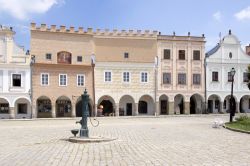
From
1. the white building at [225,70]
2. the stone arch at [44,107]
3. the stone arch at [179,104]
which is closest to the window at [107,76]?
the stone arch at [44,107]

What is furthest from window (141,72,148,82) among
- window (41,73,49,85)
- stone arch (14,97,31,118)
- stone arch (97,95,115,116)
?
stone arch (14,97,31,118)

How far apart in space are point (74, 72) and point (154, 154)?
3473 centimetres

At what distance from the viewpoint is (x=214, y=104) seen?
51094 millimetres

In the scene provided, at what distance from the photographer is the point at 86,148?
502 inches

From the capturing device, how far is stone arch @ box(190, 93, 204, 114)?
4951cm

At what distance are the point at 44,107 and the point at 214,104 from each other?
937 inches

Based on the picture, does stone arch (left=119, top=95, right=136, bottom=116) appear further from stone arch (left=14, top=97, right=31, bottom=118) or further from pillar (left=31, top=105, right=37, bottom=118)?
stone arch (left=14, top=97, right=31, bottom=118)

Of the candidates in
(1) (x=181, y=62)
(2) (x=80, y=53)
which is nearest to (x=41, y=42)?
A: (2) (x=80, y=53)

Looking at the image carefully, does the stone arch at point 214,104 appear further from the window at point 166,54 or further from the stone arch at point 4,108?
the stone arch at point 4,108

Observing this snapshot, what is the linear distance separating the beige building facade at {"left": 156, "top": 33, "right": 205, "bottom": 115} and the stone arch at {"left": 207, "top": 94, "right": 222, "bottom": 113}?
6.58ft

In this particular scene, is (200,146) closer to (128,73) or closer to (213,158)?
(213,158)

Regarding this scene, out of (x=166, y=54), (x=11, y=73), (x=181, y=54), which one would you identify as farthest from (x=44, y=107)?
(x=181, y=54)

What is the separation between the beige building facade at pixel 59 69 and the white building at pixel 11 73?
1.07 m

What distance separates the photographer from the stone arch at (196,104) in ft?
162
